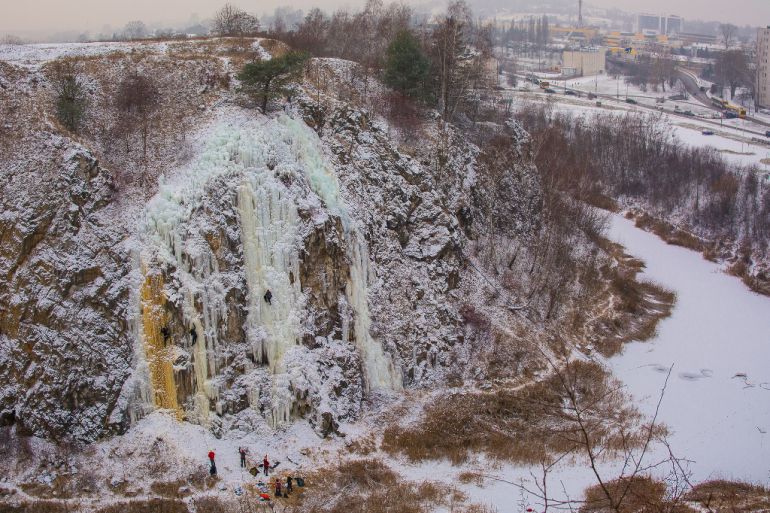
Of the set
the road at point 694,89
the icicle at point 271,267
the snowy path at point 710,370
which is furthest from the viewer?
the road at point 694,89

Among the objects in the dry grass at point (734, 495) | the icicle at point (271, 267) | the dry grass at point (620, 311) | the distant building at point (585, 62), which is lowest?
the dry grass at point (734, 495)

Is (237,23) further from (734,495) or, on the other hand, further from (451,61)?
(734,495)

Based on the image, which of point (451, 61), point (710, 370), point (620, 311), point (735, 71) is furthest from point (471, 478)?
point (735, 71)

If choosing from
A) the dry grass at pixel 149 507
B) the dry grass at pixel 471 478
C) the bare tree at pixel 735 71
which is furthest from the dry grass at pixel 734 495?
the bare tree at pixel 735 71

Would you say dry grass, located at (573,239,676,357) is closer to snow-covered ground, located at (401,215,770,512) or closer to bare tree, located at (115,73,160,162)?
snow-covered ground, located at (401,215,770,512)

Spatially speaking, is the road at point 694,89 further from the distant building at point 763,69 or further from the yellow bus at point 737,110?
A: the distant building at point 763,69

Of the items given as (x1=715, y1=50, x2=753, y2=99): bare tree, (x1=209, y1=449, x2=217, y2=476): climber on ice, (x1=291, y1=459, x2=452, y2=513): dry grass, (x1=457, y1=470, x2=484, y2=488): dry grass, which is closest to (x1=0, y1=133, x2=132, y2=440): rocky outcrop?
(x1=209, y1=449, x2=217, y2=476): climber on ice
